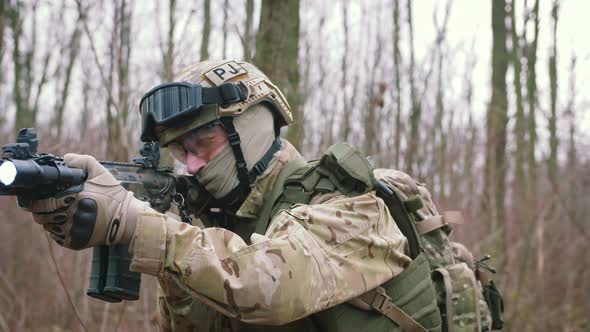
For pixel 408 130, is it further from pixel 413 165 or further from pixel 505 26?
pixel 505 26

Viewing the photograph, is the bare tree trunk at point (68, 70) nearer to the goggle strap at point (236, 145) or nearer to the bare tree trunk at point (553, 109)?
the goggle strap at point (236, 145)

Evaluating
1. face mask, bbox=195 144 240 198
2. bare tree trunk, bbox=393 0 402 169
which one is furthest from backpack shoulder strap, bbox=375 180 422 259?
bare tree trunk, bbox=393 0 402 169

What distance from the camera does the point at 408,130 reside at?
30.7 ft

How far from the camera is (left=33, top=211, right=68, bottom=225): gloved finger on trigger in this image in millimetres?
2244

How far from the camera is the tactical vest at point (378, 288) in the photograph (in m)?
2.79

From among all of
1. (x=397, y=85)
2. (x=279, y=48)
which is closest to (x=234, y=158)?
(x=279, y=48)

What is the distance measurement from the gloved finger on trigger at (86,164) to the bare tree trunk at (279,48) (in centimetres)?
275

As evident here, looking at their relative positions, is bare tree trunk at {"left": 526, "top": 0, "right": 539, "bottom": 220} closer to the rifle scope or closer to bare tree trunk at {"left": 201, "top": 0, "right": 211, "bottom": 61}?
bare tree trunk at {"left": 201, "top": 0, "right": 211, "bottom": 61}

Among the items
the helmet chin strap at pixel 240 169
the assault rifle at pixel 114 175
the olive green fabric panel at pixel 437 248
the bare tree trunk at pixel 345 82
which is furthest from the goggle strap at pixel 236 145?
the bare tree trunk at pixel 345 82

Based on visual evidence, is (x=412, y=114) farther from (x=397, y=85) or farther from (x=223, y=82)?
(x=223, y=82)

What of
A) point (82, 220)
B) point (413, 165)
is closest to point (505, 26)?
point (413, 165)

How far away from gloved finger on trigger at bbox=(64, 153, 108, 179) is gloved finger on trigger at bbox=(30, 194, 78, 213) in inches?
5.7

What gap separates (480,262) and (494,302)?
0.31 m

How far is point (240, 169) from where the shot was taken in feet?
10.1
